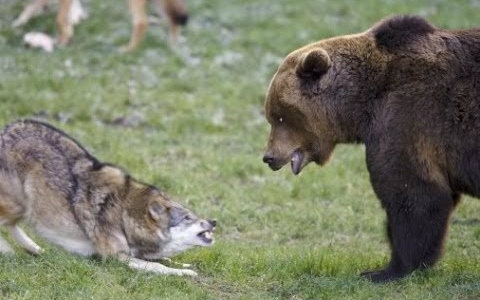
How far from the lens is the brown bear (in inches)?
298

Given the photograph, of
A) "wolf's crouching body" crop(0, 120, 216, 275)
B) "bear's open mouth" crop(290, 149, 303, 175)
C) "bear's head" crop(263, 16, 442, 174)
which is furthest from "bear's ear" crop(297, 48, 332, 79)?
"wolf's crouching body" crop(0, 120, 216, 275)

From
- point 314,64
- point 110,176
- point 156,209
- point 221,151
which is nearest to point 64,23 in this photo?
point 221,151

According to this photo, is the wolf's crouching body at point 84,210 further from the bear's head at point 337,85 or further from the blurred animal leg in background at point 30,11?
the blurred animal leg in background at point 30,11

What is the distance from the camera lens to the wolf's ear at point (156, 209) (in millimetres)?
8297

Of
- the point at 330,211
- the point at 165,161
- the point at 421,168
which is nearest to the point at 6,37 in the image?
the point at 165,161

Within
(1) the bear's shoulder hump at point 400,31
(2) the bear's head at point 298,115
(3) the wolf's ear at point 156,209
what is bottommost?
(3) the wolf's ear at point 156,209

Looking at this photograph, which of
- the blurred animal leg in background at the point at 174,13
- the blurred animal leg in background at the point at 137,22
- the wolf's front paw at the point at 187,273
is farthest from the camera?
the blurred animal leg in background at the point at 137,22

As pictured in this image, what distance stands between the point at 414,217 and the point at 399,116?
807 mm

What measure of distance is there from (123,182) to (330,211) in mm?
3301

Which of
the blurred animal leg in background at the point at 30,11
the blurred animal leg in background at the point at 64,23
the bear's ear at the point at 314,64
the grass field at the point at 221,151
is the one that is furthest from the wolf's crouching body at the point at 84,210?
the blurred animal leg in background at the point at 30,11

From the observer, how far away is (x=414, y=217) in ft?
25.0

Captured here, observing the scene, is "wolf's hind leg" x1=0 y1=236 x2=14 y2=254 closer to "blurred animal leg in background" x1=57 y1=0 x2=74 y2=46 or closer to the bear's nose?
the bear's nose

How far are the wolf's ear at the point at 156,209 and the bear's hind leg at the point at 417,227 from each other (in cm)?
193

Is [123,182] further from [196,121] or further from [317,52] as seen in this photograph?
[196,121]
